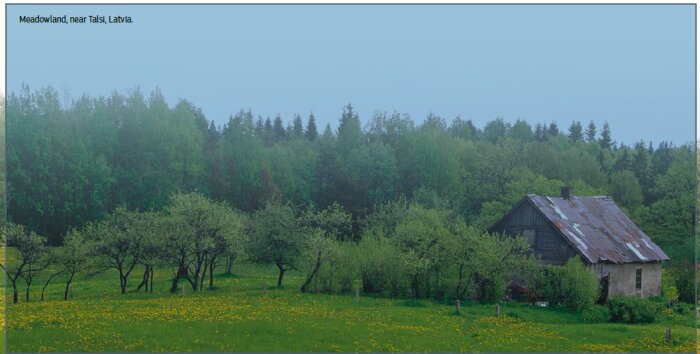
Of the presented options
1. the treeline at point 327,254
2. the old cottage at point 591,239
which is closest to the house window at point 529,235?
the old cottage at point 591,239

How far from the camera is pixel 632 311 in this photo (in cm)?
3947

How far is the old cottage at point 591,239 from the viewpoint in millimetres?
48781

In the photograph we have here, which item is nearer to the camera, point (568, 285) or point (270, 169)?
point (568, 285)

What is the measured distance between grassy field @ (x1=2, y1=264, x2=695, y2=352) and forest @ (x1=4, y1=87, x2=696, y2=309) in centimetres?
434

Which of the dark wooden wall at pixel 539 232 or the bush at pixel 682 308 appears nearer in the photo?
the bush at pixel 682 308

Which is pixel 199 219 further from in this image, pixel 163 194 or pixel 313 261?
pixel 163 194

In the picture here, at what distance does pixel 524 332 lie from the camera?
33031mm

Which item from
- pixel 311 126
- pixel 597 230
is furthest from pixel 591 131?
pixel 597 230

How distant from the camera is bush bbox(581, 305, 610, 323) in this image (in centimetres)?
4094

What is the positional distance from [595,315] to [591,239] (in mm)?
9371

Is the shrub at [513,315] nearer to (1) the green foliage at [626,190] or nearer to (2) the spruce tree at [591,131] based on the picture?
(1) the green foliage at [626,190]

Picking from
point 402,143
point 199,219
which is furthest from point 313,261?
point 402,143

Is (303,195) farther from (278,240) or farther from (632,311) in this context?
(632,311)

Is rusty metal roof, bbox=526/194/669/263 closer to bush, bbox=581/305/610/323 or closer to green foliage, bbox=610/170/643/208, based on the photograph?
bush, bbox=581/305/610/323
